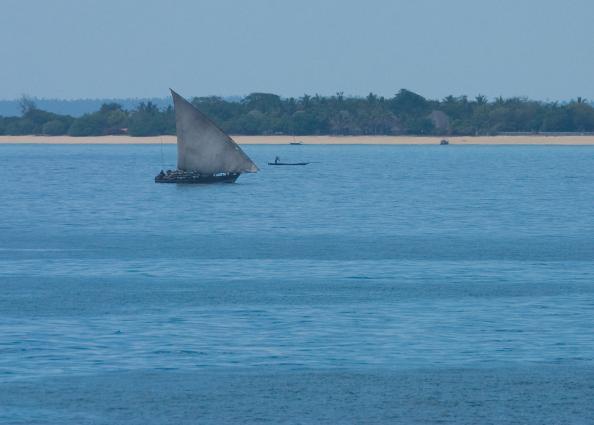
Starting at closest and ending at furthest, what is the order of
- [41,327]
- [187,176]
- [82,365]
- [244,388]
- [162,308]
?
[244,388] → [82,365] → [41,327] → [162,308] → [187,176]

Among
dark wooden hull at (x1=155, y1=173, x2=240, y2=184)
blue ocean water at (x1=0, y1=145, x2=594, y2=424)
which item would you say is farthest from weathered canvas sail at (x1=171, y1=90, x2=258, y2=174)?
blue ocean water at (x1=0, y1=145, x2=594, y2=424)

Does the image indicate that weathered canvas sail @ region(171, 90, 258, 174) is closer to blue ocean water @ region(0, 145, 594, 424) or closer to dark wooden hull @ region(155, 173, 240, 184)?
dark wooden hull @ region(155, 173, 240, 184)

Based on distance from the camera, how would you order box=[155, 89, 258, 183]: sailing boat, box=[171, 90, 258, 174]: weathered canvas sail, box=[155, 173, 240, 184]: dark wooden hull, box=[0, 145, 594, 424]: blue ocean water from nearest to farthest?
box=[0, 145, 594, 424]: blue ocean water
box=[171, 90, 258, 174]: weathered canvas sail
box=[155, 89, 258, 183]: sailing boat
box=[155, 173, 240, 184]: dark wooden hull

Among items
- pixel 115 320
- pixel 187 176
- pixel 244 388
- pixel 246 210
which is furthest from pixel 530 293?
pixel 187 176

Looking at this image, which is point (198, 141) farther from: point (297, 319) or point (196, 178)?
point (297, 319)

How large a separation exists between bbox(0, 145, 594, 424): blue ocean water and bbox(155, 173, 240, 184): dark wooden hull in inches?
1281

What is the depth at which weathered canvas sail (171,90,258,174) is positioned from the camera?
380ft

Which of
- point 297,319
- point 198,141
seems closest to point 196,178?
point 198,141

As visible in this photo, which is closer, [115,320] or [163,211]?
[115,320]

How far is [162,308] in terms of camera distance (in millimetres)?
42438

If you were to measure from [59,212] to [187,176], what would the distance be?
2921 cm

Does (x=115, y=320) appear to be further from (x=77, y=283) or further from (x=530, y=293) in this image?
(x=530, y=293)

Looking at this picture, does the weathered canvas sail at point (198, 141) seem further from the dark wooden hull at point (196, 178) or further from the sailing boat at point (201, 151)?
the dark wooden hull at point (196, 178)

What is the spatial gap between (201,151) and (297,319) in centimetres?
7756
